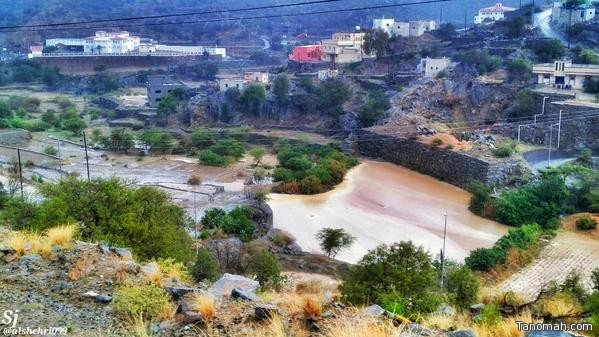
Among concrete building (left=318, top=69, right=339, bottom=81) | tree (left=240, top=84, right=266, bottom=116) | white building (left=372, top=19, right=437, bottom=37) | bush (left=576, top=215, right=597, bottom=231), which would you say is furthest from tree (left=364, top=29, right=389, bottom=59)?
bush (left=576, top=215, right=597, bottom=231)

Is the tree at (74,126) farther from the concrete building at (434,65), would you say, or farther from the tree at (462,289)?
the tree at (462,289)

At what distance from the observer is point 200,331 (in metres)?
3.57

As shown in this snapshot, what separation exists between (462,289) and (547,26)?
31.1m

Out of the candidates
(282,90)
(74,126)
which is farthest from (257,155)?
(74,126)

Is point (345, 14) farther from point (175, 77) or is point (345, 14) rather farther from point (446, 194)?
point (446, 194)

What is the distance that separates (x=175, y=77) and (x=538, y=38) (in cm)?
2647

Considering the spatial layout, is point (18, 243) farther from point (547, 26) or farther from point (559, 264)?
point (547, 26)

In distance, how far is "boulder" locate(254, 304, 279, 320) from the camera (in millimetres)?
3627

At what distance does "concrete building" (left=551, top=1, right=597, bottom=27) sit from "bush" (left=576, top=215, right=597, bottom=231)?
22.6 m

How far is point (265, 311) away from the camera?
3.66m

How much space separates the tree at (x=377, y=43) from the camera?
34188mm

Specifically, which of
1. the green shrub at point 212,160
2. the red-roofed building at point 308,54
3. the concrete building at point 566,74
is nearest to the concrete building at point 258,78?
the red-roofed building at point 308,54

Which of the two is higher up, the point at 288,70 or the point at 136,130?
the point at 288,70

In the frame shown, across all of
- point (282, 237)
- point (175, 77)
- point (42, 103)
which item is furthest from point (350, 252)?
point (175, 77)
